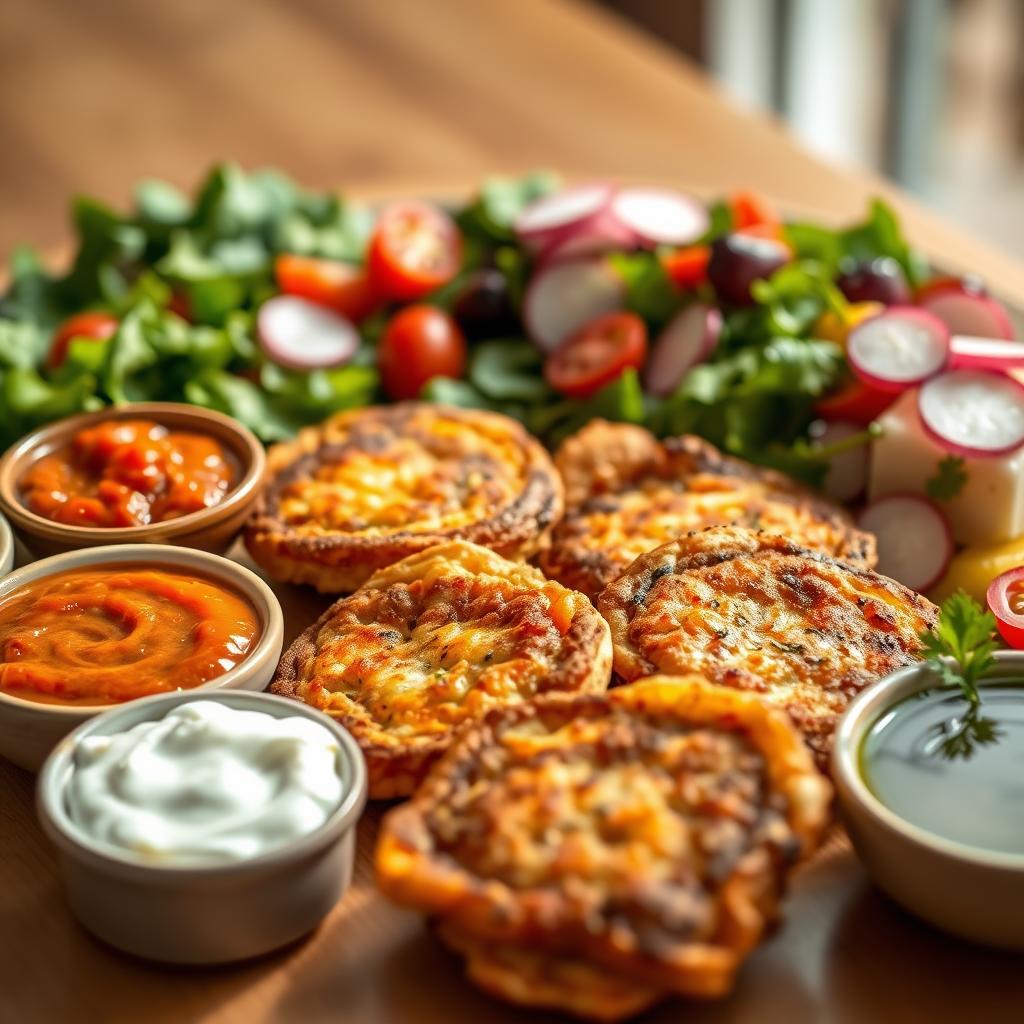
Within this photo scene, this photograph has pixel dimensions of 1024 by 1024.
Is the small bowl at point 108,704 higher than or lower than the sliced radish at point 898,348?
lower

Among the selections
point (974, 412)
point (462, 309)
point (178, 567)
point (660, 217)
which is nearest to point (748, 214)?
point (660, 217)

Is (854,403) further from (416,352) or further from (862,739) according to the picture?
(862,739)

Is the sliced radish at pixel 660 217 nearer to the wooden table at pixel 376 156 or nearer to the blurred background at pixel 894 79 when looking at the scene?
the wooden table at pixel 376 156

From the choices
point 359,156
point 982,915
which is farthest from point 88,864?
point 359,156

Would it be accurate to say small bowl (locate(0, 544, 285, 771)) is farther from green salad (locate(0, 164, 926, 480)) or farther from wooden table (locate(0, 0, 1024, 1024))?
green salad (locate(0, 164, 926, 480))

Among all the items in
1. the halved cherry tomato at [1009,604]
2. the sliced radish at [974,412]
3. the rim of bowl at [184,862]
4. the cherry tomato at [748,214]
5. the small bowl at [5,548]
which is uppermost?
the cherry tomato at [748,214]

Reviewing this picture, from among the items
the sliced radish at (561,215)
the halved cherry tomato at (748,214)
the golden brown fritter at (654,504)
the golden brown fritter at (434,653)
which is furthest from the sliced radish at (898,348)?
the golden brown fritter at (434,653)
